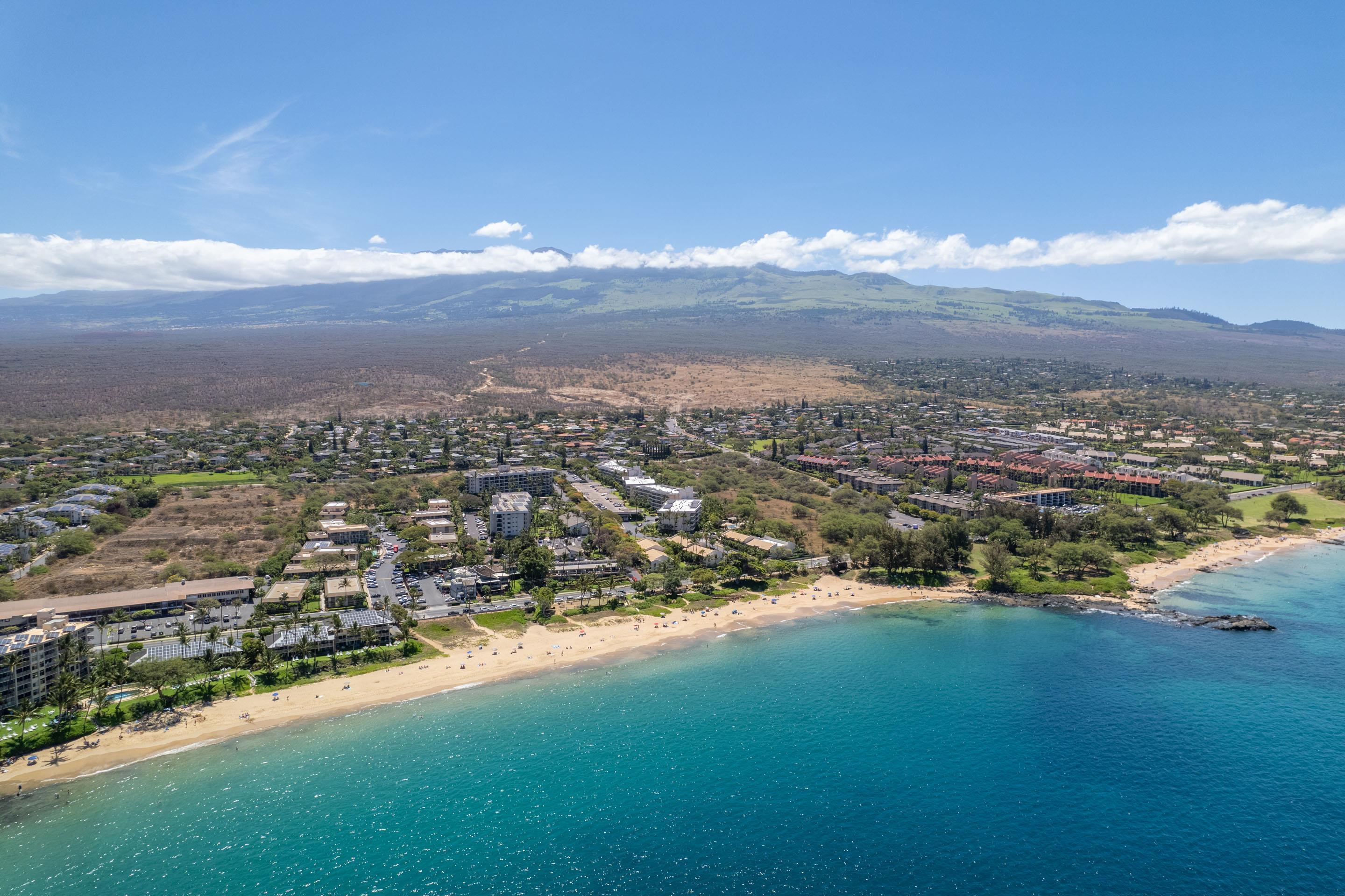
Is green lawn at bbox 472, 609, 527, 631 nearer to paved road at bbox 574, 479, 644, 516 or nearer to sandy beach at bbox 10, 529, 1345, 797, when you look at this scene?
sandy beach at bbox 10, 529, 1345, 797

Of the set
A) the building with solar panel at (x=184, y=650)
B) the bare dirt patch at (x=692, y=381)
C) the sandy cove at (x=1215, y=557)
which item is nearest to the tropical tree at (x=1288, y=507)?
the sandy cove at (x=1215, y=557)

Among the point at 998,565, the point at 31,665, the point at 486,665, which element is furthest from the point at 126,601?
the point at 998,565

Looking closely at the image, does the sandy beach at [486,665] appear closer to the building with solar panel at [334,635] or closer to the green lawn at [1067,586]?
the green lawn at [1067,586]

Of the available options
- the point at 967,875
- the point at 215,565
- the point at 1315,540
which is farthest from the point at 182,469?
the point at 1315,540

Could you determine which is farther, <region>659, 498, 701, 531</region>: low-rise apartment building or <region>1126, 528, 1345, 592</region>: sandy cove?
<region>659, 498, 701, 531</region>: low-rise apartment building

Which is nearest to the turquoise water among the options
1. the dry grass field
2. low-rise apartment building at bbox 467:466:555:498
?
the dry grass field

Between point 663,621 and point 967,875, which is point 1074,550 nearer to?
point 663,621
